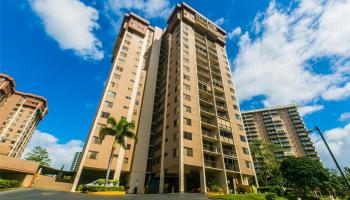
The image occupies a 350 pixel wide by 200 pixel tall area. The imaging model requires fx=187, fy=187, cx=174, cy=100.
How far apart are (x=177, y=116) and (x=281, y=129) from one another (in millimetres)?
105384

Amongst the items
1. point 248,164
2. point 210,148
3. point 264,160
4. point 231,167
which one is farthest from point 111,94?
point 264,160

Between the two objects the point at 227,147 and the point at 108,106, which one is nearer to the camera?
the point at 227,147

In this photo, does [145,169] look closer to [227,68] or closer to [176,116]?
[176,116]

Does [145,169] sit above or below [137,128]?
below

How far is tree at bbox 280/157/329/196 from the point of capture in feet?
128

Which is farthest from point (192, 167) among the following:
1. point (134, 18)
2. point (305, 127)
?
point (305, 127)

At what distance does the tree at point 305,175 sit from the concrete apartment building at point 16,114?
350 ft

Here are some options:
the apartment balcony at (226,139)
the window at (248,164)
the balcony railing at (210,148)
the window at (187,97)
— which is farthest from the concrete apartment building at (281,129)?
the window at (187,97)

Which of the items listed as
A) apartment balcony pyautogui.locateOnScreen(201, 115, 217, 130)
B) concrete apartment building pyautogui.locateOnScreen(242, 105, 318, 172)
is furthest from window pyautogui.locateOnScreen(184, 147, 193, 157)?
concrete apartment building pyautogui.locateOnScreen(242, 105, 318, 172)

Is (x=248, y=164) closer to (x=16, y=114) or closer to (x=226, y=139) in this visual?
(x=226, y=139)

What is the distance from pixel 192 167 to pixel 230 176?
425 inches

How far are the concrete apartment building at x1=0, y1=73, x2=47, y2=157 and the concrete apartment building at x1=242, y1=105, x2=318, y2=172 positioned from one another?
5021 inches

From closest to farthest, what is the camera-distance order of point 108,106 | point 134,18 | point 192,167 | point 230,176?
point 192,167, point 230,176, point 108,106, point 134,18

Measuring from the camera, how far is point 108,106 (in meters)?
46.2
